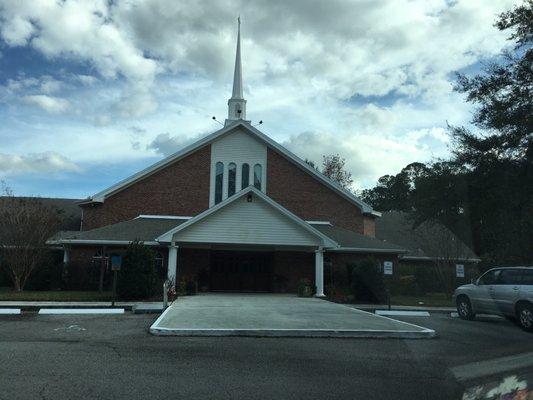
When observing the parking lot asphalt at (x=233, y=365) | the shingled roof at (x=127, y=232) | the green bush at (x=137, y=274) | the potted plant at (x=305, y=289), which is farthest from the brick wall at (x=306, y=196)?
the parking lot asphalt at (x=233, y=365)

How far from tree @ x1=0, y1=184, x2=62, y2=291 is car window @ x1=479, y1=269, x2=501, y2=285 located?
18.3 metres

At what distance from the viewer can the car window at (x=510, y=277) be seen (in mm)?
14928

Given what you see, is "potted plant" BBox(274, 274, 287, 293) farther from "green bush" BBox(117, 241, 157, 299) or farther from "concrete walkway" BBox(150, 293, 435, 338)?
"concrete walkway" BBox(150, 293, 435, 338)

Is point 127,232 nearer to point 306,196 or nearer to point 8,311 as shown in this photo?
point 306,196

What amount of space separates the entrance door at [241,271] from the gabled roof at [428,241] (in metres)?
7.49

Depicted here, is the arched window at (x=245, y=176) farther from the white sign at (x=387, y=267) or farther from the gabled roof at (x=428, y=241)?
the white sign at (x=387, y=267)

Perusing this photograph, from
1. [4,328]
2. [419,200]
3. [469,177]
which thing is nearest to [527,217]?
[469,177]

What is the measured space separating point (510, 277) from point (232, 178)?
58.5 feet

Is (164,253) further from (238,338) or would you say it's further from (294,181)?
(238,338)

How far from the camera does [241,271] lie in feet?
89.8

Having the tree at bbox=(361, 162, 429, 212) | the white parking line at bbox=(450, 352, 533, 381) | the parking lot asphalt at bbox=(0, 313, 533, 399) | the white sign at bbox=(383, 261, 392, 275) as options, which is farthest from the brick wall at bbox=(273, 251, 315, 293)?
the tree at bbox=(361, 162, 429, 212)

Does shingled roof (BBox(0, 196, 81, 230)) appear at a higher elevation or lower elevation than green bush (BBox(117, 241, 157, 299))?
higher

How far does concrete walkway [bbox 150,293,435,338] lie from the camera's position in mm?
11445

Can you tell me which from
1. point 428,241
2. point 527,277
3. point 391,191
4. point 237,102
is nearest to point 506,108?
point 527,277
